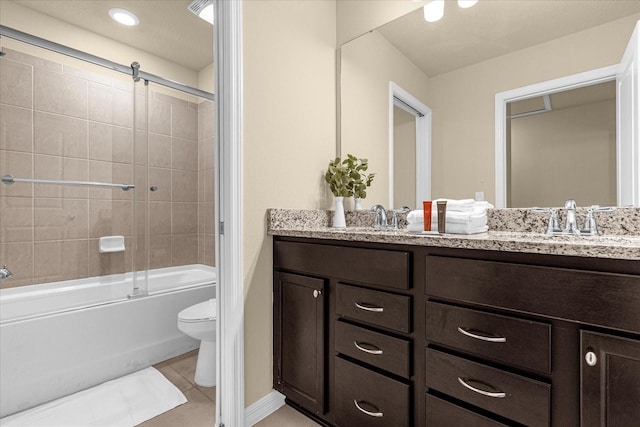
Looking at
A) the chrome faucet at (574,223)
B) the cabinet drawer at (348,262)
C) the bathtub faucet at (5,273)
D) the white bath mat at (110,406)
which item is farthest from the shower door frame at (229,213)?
the bathtub faucet at (5,273)

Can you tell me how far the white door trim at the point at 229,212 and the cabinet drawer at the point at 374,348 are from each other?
0.48m

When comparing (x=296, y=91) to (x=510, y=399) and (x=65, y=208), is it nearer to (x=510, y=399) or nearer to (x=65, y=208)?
(x=510, y=399)

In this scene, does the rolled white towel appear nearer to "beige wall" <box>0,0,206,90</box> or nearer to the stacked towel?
the stacked towel

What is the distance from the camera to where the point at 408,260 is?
1094 millimetres

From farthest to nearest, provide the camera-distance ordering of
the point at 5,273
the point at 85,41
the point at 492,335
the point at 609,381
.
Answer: the point at 85,41 → the point at 5,273 → the point at 492,335 → the point at 609,381

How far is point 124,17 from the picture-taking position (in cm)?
235

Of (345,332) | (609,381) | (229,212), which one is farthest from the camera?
(229,212)

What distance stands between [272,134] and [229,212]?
0.46 m

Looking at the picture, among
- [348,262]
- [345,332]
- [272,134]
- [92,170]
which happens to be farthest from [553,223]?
[92,170]

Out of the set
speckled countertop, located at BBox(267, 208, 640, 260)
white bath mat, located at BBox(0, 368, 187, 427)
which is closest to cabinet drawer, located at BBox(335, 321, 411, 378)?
speckled countertop, located at BBox(267, 208, 640, 260)

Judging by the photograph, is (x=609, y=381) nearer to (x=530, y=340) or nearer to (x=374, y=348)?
(x=530, y=340)

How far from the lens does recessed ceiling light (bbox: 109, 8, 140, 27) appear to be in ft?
7.52

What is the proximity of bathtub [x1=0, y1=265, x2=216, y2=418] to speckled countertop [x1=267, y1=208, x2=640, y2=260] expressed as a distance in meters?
1.14

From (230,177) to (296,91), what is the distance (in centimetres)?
66
